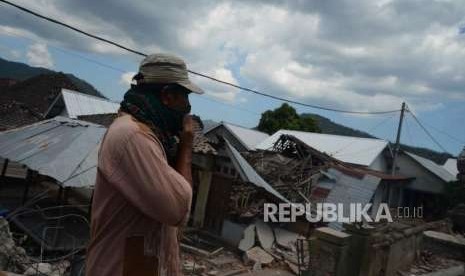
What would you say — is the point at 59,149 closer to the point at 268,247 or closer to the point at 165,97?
the point at 268,247

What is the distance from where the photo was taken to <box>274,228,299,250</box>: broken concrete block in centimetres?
1298

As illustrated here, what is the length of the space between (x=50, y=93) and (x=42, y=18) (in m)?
26.7

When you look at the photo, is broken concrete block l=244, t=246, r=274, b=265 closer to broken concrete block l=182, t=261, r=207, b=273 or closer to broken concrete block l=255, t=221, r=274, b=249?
broken concrete block l=255, t=221, r=274, b=249

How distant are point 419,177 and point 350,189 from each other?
1041 centimetres

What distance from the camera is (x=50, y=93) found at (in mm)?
30328

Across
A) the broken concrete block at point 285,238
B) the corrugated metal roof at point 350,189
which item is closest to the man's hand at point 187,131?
the broken concrete block at point 285,238

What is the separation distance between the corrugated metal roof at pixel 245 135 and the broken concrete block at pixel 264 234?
1641 cm

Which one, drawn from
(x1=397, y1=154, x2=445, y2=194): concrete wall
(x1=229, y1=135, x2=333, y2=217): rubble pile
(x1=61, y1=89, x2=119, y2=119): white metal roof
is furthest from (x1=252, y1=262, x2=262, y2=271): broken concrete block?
(x1=397, y1=154, x2=445, y2=194): concrete wall

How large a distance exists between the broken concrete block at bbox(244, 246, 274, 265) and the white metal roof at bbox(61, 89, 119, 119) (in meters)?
16.8

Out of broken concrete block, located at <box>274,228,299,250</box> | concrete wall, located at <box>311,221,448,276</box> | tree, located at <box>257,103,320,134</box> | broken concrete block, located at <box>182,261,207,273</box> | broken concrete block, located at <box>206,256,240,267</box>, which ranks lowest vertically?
broken concrete block, located at <box>206,256,240,267</box>

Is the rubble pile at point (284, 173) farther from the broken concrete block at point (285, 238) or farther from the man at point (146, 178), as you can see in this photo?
the man at point (146, 178)

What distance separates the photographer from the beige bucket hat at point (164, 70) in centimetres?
174

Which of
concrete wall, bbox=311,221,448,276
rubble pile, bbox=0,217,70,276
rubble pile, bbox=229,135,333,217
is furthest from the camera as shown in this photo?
rubble pile, bbox=229,135,333,217

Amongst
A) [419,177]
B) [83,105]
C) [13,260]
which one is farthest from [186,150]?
[419,177]
